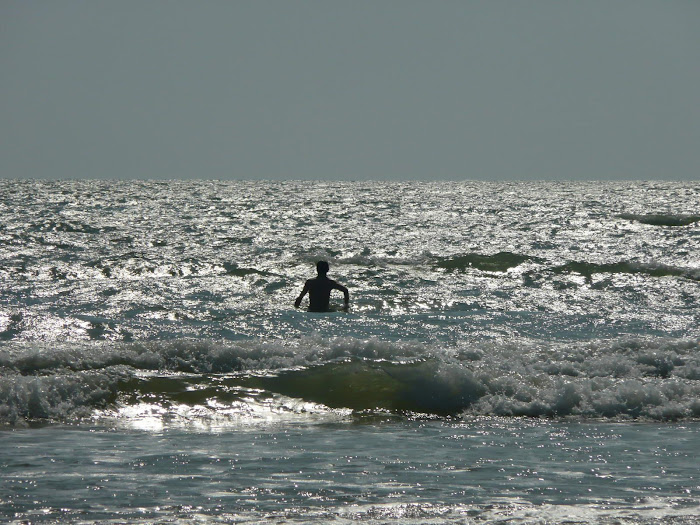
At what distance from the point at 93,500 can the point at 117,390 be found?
425 cm

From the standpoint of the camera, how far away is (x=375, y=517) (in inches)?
229

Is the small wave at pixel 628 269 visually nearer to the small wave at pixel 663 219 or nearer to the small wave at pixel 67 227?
the small wave at pixel 663 219

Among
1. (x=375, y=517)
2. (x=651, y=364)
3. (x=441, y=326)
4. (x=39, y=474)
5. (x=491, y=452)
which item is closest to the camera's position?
(x=375, y=517)

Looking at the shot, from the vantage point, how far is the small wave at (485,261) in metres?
24.9

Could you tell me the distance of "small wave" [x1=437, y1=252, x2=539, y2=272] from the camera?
24906mm

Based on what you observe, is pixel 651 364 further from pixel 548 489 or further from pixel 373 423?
pixel 548 489

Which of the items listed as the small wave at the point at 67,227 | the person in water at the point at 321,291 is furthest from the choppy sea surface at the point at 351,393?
the small wave at the point at 67,227

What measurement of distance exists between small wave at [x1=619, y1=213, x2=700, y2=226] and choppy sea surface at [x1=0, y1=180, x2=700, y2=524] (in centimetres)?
1496

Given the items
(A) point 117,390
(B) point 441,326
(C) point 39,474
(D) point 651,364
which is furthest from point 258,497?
(B) point 441,326

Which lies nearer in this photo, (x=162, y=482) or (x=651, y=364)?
(x=162, y=482)

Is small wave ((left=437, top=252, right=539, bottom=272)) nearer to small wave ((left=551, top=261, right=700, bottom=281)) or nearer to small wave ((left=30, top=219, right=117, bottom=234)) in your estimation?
small wave ((left=551, top=261, right=700, bottom=281))

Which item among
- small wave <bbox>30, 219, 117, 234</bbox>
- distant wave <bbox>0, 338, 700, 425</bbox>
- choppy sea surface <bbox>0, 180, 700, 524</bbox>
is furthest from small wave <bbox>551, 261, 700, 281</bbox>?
small wave <bbox>30, 219, 117, 234</bbox>

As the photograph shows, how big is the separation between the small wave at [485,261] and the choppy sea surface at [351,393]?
0.21 meters

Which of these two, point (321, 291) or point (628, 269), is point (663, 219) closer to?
point (628, 269)
